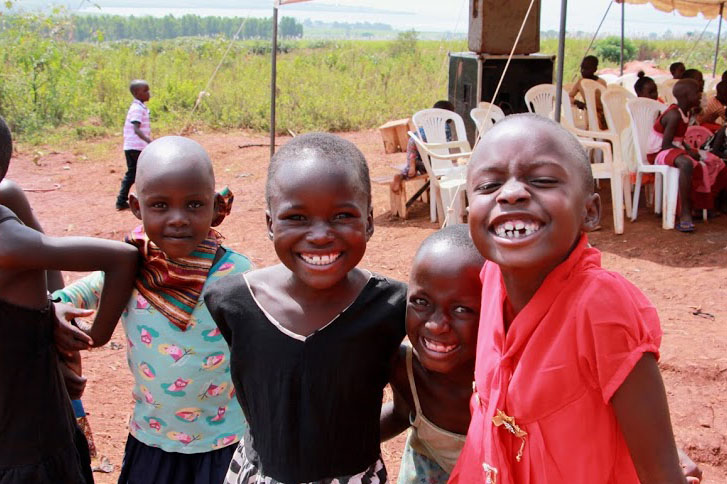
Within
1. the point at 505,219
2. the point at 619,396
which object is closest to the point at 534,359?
the point at 619,396

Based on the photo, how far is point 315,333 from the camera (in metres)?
1.65

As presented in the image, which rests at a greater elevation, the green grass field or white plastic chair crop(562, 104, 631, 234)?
the green grass field

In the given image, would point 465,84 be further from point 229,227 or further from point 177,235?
point 177,235

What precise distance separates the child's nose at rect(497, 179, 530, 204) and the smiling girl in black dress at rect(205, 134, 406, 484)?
0.41 metres

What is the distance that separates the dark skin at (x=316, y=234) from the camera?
162 centimetres

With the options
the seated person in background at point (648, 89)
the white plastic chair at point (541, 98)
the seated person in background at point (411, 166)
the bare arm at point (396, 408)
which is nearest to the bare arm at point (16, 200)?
the bare arm at point (396, 408)

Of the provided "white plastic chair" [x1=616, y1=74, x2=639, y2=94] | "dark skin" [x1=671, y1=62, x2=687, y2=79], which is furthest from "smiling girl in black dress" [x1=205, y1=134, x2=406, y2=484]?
"white plastic chair" [x1=616, y1=74, x2=639, y2=94]

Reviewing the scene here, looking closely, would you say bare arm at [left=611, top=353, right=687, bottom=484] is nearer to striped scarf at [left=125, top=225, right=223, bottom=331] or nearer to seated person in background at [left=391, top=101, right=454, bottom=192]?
striped scarf at [left=125, top=225, right=223, bottom=331]

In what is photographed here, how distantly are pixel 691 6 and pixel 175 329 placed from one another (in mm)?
14989

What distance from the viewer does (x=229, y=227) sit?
790cm

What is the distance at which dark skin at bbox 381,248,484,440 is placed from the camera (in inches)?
66.2

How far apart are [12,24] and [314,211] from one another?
15659 mm

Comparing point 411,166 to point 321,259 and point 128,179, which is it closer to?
point 128,179

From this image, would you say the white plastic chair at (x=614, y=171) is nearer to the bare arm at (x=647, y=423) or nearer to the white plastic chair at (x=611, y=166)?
the white plastic chair at (x=611, y=166)
